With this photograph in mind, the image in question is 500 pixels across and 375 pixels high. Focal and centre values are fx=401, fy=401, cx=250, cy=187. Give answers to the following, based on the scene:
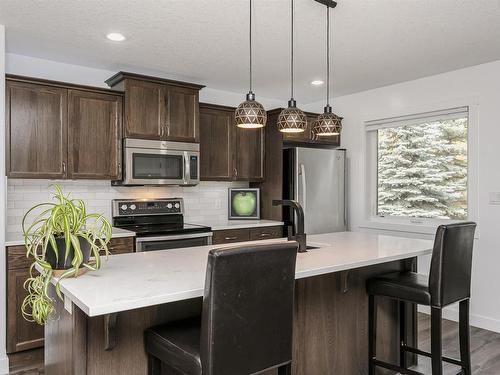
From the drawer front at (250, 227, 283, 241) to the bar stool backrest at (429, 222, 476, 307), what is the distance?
7.58 feet

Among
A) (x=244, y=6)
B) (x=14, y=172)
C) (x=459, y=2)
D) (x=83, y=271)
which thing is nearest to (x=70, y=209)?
(x=83, y=271)

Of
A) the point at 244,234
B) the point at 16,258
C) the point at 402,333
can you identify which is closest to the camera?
the point at 402,333

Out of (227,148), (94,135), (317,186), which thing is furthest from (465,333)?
(94,135)

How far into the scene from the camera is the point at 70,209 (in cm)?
171

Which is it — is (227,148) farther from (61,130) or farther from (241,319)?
(241,319)

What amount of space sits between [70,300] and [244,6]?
6.56 ft

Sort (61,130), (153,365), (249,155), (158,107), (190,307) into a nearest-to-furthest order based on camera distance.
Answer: (153,365)
(190,307)
(61,130)
(158,107)
(249,155)

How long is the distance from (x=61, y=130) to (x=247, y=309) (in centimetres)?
270

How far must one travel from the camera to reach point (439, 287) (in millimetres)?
2199

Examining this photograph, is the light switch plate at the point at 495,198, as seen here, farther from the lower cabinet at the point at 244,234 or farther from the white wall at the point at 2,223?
the white wall at the point at 2,223

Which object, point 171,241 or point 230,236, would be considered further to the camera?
point 230,236

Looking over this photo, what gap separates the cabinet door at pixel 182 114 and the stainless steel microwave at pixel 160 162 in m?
0.08

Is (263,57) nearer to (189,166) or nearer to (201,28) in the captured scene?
(201,28)

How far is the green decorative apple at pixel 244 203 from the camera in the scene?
191 inches
